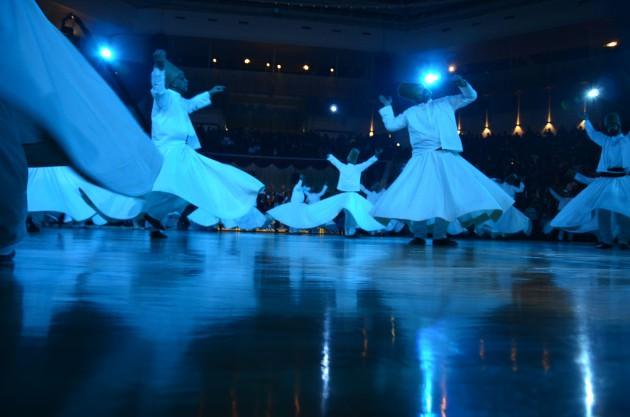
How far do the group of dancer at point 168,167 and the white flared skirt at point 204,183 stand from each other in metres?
0.01

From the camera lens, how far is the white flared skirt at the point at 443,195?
5328 mm

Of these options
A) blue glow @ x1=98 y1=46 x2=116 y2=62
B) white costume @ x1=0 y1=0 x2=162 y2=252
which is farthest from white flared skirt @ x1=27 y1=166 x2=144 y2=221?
blue glow @ x1=98 y1=46 x2=116 y2=62

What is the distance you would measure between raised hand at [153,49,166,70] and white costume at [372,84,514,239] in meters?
2.30

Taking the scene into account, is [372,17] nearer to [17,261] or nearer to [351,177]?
[351,177]

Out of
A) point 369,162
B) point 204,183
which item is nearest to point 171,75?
point 204,183

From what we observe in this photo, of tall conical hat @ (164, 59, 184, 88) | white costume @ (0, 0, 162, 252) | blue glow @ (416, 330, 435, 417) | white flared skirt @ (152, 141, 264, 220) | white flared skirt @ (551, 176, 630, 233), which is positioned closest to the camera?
blue glow @ (416, 330, 435, 417)

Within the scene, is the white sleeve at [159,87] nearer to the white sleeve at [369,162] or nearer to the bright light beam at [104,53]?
the white sleeve at [369,162]

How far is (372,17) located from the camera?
69.8ft

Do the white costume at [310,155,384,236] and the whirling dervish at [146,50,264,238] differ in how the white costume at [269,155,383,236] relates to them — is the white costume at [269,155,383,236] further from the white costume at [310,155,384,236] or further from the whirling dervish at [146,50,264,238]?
the whirling dervish at [146,50,264,238]

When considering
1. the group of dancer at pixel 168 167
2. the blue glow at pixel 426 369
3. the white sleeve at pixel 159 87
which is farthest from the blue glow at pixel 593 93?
the blue glow at pixel 426 369

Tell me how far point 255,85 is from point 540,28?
10497mm

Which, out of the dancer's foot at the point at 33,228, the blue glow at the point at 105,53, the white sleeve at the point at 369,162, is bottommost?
the dancer's foot at the point at 33,228

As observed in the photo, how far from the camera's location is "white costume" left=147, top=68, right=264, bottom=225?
5.12 m

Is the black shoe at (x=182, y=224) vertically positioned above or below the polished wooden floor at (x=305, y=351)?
below
